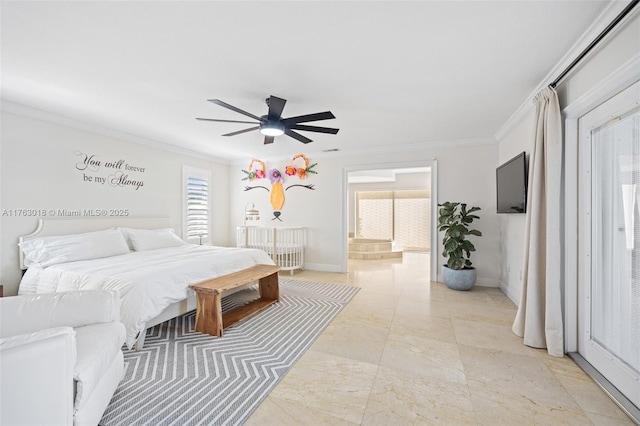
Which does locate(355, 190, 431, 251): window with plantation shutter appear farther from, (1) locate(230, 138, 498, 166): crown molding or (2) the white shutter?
(2) the white shutter

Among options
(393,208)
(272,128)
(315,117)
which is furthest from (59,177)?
(393,208)

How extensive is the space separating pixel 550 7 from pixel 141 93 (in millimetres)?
3510

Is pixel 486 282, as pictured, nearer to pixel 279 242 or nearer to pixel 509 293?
pixel 509 293

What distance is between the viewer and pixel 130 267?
2.76 metres

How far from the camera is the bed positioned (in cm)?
234

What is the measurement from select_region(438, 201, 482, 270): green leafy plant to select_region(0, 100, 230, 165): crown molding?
4.88 m

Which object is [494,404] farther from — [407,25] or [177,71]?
[177,71]

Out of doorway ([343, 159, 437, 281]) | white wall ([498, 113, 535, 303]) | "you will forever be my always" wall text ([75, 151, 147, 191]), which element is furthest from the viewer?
doorway ([343, 159, 437, 281])

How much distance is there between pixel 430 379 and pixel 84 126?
5.11 meters

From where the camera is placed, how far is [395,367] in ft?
6.97

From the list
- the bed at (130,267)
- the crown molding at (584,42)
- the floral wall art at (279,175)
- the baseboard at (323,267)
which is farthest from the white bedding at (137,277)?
the crown molding at (584,42)

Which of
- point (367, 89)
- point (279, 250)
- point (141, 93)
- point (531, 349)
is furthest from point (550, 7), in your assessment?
point (279, 250)

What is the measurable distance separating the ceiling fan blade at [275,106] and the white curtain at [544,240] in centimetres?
236

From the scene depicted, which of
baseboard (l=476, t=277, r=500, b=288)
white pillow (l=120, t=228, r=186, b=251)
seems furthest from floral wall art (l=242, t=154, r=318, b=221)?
baseboard (l=476, t=277, r=500, b=288)
